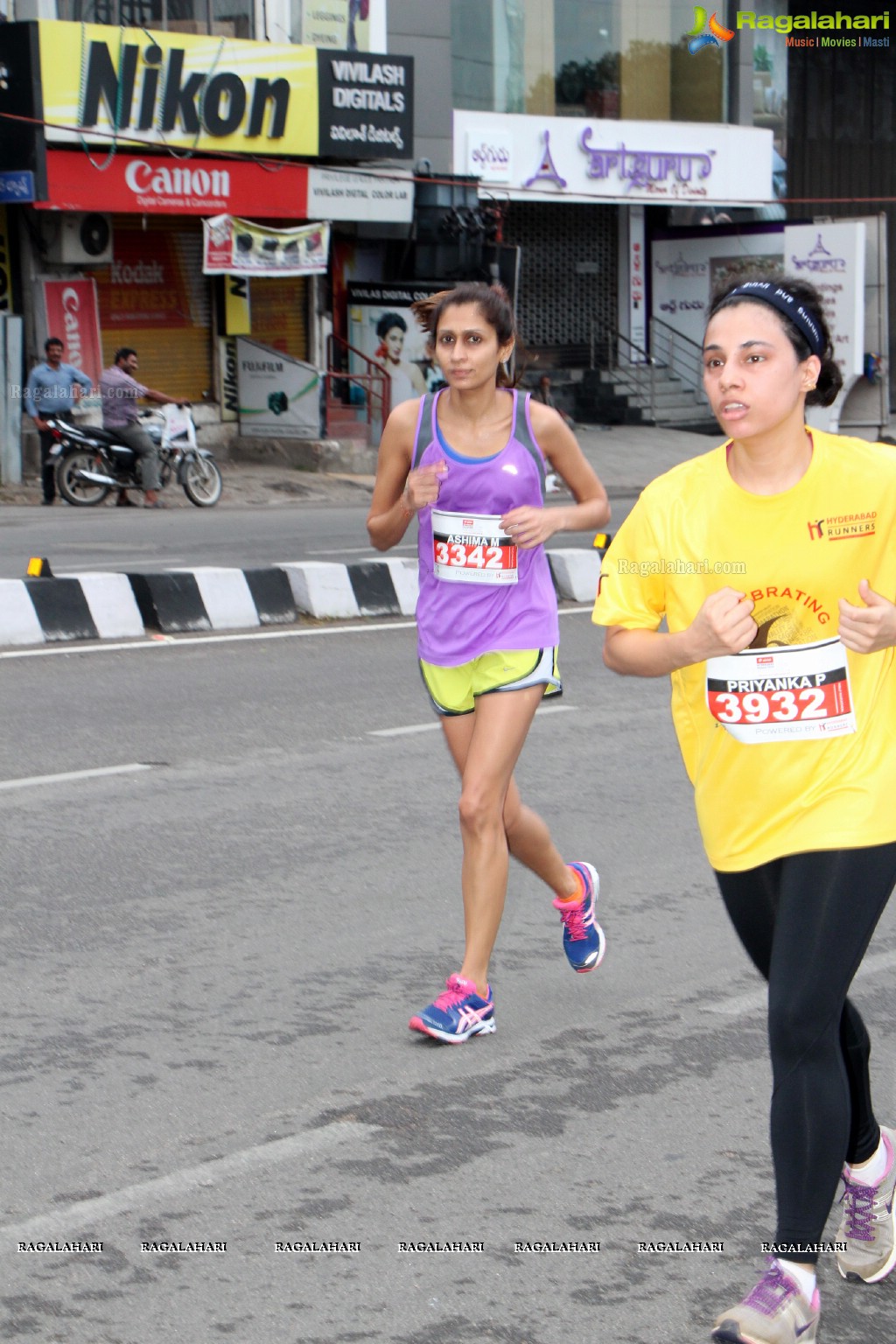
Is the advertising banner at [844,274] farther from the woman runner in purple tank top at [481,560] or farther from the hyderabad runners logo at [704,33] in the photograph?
the woman runner in purple tank top at [481,560]

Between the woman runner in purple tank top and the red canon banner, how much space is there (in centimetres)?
1838

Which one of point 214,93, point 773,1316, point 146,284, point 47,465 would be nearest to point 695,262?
point 146,284

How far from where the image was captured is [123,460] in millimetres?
20609

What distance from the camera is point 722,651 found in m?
3.07

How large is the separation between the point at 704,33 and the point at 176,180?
14.3 metres

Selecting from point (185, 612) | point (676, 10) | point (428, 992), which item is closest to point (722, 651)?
point (428, 992)

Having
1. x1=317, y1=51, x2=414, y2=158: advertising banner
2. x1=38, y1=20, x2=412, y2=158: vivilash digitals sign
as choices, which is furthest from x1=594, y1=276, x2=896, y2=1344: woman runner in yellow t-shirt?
x1=317, y1=51, x2=414, y2=158: advertising banner

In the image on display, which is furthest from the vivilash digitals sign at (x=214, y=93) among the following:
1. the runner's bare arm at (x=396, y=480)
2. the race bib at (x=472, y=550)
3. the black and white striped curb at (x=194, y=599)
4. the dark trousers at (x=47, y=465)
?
the race bib at (x=472, y=550)

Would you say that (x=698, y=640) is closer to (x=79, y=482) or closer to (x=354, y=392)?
(x=79, y=482)

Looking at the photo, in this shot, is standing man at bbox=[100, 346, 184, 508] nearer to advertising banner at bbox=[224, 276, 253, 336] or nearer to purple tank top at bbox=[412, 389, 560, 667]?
advertising banner at bbox=[224, 276, 253, 336]

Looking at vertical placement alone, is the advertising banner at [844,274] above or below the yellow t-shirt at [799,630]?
above

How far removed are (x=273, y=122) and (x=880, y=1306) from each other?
23459mm

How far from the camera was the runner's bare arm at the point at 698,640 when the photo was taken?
3035mm

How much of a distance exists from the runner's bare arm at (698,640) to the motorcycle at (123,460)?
57.4 feet
